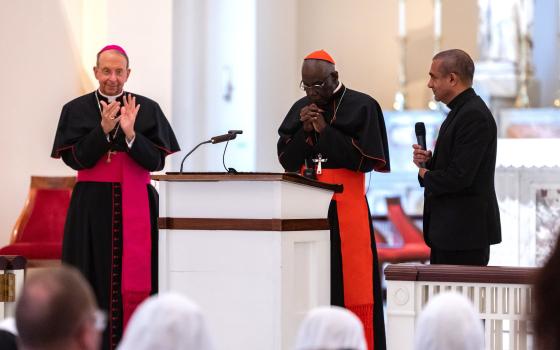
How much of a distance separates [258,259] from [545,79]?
8.61 metres

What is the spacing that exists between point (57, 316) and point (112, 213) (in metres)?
3.76

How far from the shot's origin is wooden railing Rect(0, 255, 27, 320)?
18.1 ft

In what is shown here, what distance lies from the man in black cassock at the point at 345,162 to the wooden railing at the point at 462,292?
0.60 metres

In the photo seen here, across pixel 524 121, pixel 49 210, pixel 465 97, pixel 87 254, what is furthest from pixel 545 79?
pixel 87 254

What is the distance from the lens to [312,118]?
582 cm

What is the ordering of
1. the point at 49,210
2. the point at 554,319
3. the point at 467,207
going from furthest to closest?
the point at 49,210
the point at 467,207
the point at 554,319

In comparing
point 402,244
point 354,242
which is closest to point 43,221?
point 354,242

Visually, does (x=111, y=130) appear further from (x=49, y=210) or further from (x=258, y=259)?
(x=49, y=210)

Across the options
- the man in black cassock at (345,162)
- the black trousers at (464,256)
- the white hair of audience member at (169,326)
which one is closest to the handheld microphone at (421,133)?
the man in black cassock at (345,162)

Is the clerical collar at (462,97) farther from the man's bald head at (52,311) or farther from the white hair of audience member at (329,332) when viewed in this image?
the man's bald head at (52,311)

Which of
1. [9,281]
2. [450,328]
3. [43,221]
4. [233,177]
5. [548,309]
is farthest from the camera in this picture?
[43,221]

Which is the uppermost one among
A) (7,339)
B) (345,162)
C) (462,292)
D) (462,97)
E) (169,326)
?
(462,97)

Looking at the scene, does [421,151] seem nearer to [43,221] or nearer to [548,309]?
[548,309]

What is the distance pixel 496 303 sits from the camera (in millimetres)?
5250
